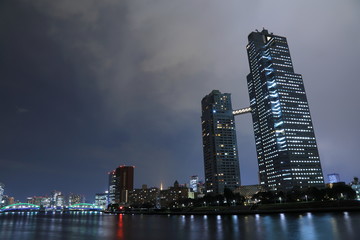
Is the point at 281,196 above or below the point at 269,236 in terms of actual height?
above

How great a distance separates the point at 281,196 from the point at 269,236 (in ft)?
405

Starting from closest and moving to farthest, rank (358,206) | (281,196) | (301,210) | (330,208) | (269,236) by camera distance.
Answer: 1. (269,236)
2. (358,206)
3. (330,208)
4. (301,210)
5. (281,196)

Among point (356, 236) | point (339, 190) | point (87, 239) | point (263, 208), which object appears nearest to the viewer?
point (356, 236)

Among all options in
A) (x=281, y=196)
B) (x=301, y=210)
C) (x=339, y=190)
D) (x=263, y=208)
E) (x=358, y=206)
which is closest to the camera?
(x=358, y=206)

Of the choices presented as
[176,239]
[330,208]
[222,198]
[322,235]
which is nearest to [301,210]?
[330,208]

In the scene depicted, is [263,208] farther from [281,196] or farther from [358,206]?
[358,206]

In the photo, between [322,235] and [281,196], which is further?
[281,196]

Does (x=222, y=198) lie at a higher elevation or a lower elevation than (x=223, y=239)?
higher

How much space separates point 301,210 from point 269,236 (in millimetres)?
82811

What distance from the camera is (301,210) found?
122188mm

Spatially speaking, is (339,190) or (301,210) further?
(339,190)

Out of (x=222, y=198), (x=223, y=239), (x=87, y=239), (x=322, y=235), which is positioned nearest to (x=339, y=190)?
(x=222, y=198)

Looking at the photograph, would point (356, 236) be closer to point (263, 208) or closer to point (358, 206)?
point (358, 206)

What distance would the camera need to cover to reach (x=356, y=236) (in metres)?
44.4
